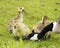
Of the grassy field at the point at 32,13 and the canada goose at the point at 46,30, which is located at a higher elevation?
the canada goose at the point at 46,30

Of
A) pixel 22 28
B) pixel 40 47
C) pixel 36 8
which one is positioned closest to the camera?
pixel 40 47

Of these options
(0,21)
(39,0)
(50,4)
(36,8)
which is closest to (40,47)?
(0,21)

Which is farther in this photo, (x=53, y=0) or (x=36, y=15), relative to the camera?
(x=53, y=0)

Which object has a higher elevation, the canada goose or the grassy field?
the canada goose

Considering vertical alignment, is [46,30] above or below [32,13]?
above

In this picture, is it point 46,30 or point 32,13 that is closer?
point 46,30

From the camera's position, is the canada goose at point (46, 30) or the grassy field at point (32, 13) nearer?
the canada goose at point (46, 30)

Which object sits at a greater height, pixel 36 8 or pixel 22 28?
pixel 22 28

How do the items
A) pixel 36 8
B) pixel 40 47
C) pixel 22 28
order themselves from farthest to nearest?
pixel 36 8, pixel 22 28, pixel 40 47

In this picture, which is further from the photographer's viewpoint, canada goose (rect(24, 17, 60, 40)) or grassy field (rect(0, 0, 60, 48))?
grassy field (rect(0, 0, 60, 48))

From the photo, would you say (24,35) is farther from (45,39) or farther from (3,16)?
(3,16)

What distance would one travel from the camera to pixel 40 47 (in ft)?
32.6

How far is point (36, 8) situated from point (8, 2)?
2.06 metres

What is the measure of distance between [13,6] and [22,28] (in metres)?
7.11
